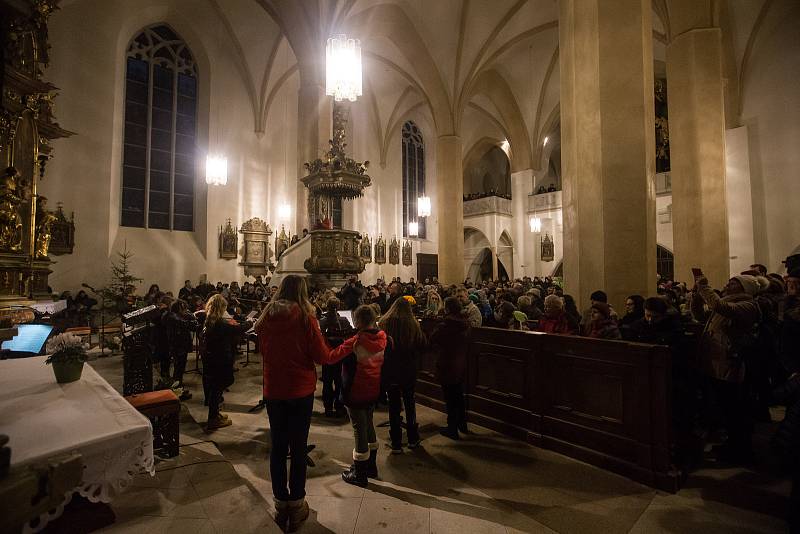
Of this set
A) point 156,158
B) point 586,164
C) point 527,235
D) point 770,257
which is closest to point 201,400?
point 586,164

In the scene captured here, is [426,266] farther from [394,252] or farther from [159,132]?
[159,132]

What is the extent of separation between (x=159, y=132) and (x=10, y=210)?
11.8m

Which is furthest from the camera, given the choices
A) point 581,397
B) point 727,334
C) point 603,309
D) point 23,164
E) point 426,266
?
point 426,266

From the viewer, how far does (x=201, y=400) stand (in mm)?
5473

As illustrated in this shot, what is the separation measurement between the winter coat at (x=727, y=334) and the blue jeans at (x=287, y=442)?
3527mm

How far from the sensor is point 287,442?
266 cm

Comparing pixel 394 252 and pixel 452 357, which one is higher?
pixel 394 252

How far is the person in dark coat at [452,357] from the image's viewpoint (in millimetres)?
4078

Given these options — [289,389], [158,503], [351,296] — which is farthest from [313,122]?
[158,503]

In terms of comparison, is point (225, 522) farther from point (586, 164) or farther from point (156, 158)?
point (156, 158)

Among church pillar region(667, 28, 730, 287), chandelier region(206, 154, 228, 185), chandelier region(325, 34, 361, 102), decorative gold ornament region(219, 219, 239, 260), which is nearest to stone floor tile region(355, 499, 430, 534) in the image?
chandelier region(325, 34, 361, 102)

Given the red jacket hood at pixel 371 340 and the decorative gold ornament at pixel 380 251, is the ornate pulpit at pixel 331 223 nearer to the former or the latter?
the red jacket hood at pixel 371 340

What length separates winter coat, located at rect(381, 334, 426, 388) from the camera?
3701 mm

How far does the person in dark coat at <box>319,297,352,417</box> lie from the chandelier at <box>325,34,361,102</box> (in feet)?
18.2
